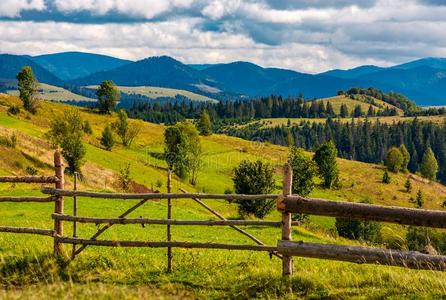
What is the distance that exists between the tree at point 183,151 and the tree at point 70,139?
3216 cm

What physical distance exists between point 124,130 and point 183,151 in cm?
2090

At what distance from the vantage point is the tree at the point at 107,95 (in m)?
152

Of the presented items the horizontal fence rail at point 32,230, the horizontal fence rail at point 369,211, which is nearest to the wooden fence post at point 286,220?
the horizontal fence rail at point 369,211

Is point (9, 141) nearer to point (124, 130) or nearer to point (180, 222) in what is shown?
point (124, 130)

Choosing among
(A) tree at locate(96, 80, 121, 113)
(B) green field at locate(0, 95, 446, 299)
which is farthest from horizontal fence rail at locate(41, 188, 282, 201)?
(A) tree at locate(96, 80, 121, 113)

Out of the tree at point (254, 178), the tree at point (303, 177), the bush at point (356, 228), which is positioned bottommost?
the bush at point (356, 228)

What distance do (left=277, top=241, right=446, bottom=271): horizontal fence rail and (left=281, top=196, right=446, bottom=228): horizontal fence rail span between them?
78 cm

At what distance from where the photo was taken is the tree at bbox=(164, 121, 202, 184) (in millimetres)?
111156

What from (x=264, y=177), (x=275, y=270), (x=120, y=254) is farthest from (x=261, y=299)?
(x=264, y=177)

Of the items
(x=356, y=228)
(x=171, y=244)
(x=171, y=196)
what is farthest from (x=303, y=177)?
(x=171, y=196)

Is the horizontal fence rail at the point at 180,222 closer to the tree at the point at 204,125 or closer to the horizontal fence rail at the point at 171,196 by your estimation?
the horizontal fence rail at the point at 171,196

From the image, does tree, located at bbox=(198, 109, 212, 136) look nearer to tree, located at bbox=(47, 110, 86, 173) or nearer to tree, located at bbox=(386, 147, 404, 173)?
tree, located at bbox=(386, 147, 404, 173)

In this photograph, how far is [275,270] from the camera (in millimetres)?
14352

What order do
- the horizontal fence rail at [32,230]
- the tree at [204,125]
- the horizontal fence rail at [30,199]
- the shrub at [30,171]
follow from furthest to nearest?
the tree at [204,125] → the shrub at [30,171] → the horizontal fence rail at [30,199] → the horizontal fence rail at [32,230]
